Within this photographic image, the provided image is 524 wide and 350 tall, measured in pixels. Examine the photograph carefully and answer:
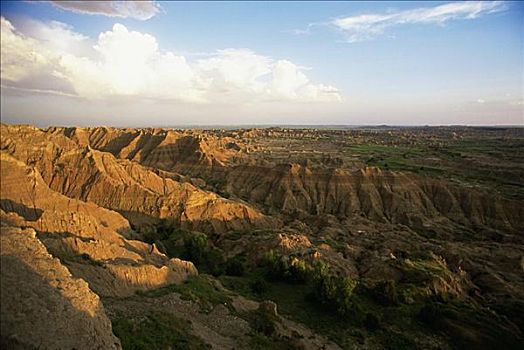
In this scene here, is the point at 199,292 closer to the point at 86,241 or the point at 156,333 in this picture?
the point at 156,333

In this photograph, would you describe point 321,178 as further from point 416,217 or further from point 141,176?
point 141,176

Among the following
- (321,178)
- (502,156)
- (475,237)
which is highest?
(502,156)

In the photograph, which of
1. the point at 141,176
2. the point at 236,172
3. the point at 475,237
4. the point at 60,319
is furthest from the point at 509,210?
the point at 60,319

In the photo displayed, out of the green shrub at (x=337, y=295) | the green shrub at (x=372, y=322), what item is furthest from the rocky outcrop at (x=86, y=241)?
the green shrub at (x=372, y=322)

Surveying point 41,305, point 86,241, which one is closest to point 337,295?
point 86,241

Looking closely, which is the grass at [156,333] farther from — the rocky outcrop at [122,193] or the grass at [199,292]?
the rocky outcrop at [122,193]
